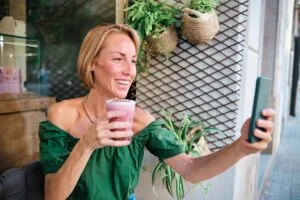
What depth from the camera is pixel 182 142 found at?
2.50 metres

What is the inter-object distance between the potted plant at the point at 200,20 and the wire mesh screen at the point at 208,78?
5.2 inches

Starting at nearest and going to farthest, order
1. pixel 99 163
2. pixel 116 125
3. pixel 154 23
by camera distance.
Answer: pixel 116 125
pixel 99 163
pixel 154 23

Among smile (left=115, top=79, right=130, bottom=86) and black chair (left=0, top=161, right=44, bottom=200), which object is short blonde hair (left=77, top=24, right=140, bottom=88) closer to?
smile (left=115, top=79, right=130, bottom=86)

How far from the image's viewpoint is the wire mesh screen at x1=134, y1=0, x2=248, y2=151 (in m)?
2.59

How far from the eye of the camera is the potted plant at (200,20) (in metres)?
2.38

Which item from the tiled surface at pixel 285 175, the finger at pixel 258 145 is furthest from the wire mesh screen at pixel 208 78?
the tiled surface at pixel 285 175

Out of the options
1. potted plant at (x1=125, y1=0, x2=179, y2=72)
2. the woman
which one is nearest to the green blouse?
the woman

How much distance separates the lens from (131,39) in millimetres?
1624

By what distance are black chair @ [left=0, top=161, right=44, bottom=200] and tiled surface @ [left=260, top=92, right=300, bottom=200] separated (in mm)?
3782

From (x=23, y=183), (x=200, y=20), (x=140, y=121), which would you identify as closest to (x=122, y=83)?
(x=140, y=121)

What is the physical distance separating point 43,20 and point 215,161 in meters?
1.67

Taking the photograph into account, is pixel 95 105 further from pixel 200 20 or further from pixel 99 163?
pixel 200 20

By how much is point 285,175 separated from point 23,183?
16.6 feet

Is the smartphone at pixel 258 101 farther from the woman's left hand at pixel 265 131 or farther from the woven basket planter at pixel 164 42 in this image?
the woven basket planter at pixel 164 42
